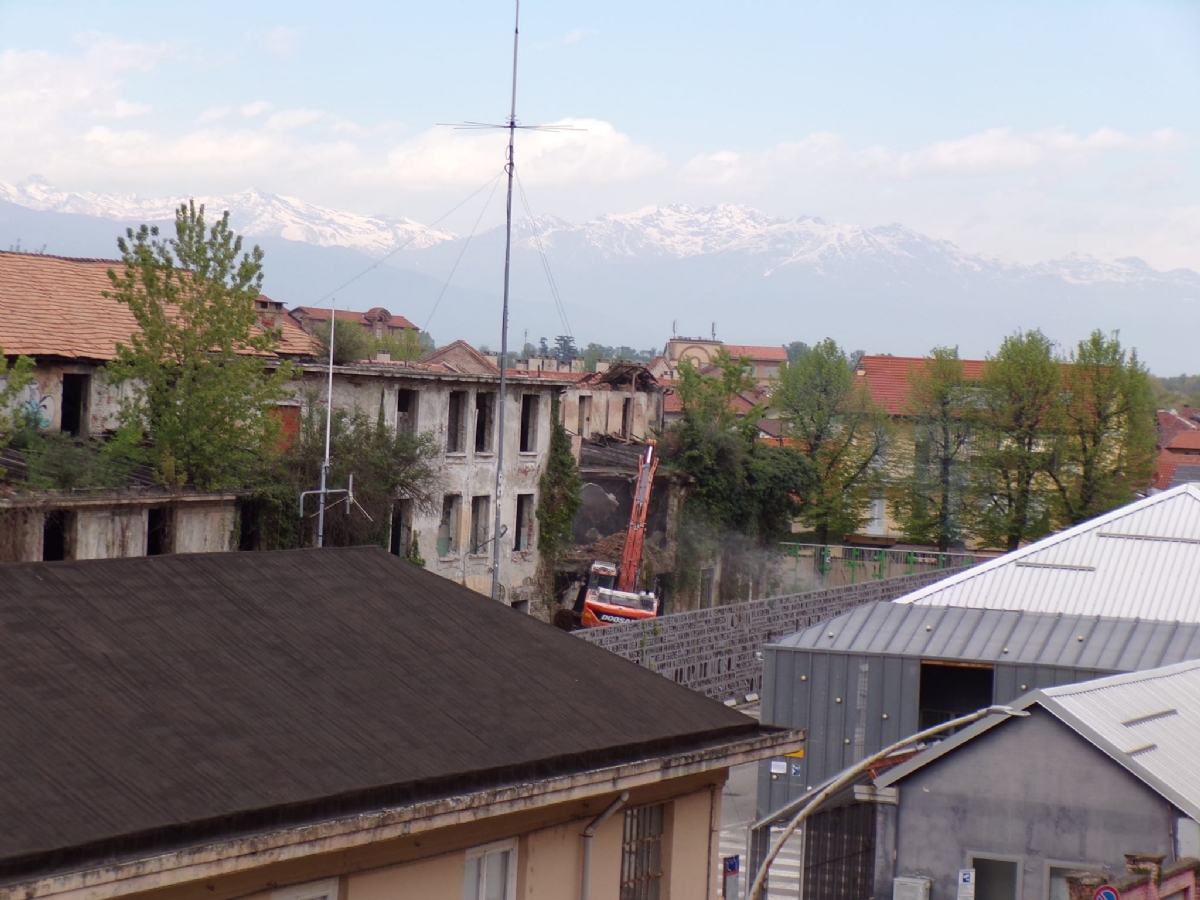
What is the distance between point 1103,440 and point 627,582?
83.2 ft

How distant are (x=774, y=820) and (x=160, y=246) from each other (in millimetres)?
23999

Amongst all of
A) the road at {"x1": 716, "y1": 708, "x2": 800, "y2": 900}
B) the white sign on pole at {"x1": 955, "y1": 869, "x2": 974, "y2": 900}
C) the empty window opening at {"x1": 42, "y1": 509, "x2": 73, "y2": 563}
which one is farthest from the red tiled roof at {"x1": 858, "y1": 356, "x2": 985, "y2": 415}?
the white sign on pole at {"x1": 955, "y1": 869, "x2": 974, "y2": 900}

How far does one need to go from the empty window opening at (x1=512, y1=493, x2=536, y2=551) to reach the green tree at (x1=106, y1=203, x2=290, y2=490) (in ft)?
41.0

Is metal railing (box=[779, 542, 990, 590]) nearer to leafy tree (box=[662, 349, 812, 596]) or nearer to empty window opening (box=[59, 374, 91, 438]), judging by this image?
leafy tree (box=[662, 349, 812, 596])

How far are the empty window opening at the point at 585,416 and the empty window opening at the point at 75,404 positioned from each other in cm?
2530

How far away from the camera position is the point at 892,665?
23.6m

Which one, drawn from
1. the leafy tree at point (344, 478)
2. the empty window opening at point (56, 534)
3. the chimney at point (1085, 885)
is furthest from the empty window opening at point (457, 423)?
the chimney at point (1085, 885)

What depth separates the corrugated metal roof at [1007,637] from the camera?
76.4 ft

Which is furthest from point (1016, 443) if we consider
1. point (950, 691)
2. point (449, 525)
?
point (950, 691)

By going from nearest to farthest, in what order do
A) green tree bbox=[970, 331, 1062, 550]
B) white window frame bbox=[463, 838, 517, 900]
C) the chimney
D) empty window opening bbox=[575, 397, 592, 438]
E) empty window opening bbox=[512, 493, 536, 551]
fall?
1. white window frame bbox=[463, 838, 517, 900]
2. the chimney
3. empty window opening bbox=[512, 493, 536, 551]
4. empty window opening bbox=[575, 397, 592, 438]
5. green tree bbox=[970, 331, 1062, 550]

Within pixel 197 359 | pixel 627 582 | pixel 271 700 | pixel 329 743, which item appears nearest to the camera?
pixel 329 743

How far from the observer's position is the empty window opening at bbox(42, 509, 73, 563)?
93.4 feet

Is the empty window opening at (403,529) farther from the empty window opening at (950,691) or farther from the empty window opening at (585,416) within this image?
the empty window opening at (585,416)

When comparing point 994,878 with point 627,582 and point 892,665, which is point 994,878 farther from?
point 627,582
